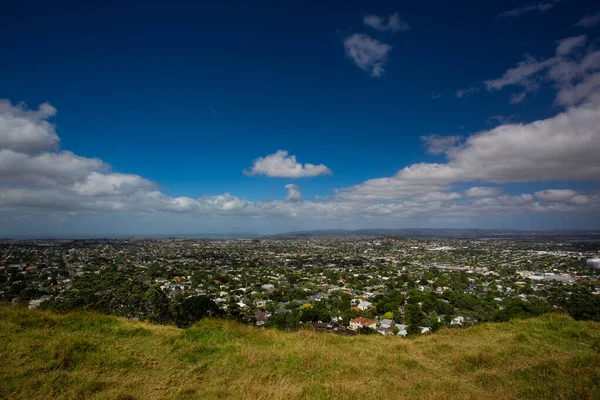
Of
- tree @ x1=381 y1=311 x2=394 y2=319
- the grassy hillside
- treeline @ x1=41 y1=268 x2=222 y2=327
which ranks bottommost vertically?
tree @ x1=381 y1=311 x2=394 y2=319

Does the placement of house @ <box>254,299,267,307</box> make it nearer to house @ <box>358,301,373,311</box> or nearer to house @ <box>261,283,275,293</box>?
house @ <box>261,283,275,293</box>

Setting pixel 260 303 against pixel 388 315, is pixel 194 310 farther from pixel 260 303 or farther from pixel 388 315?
pixel 388 315

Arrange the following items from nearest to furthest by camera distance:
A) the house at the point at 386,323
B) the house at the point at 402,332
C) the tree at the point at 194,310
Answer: the tree at the point at 194,310
the house at the point at 402,332
the house at the point at 386,323

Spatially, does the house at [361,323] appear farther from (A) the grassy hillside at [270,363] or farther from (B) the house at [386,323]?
(A) the grassy hillside at [270,363]

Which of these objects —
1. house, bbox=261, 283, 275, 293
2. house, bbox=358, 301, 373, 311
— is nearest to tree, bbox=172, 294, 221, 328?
house, bbox=358, 301, 373, 311

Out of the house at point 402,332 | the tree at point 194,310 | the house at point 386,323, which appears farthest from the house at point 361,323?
the tree at point 194,310

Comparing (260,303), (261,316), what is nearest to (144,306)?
(261,316)

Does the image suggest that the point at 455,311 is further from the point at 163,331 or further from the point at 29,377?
the point at 29,377

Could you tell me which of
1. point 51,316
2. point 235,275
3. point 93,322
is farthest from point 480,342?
point 235,275
